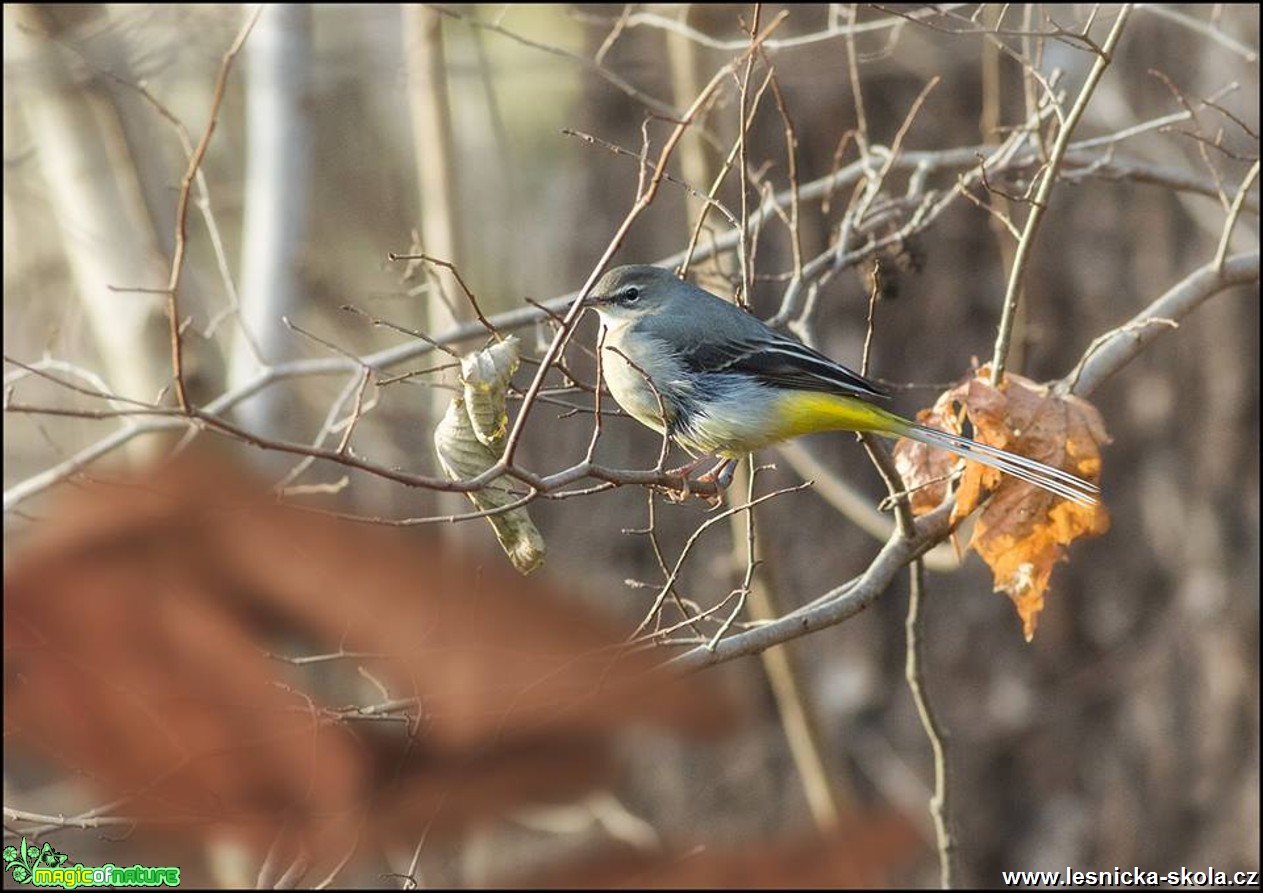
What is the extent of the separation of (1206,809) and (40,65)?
6.84 meters

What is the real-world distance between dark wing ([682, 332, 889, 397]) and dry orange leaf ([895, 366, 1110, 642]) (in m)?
0.41

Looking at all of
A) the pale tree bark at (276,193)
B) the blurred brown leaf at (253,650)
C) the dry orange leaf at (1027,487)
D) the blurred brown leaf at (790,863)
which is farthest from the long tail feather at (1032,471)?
the pale tree bark at (276,193)

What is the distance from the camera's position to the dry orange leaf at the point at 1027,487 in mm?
3531

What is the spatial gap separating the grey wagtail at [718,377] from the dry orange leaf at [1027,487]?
5.1 inches

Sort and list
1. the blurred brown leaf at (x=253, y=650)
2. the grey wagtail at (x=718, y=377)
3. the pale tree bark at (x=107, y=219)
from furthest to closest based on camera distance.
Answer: the pale tree bark at (x=107, y=219), the blurred brown leaf at (x=253, y=650), the grey wagtail at (x=718, y=377)

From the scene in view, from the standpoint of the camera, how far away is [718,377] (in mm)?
4156

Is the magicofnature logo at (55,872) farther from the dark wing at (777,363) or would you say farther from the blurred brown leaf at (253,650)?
the dark wing at (777,363)

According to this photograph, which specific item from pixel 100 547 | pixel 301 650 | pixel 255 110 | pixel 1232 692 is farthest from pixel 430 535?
pixel 1232 692

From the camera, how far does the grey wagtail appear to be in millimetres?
3932

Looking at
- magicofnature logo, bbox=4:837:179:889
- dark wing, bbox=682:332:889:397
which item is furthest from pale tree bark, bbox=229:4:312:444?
dark wing, bbox=682:332:889:397

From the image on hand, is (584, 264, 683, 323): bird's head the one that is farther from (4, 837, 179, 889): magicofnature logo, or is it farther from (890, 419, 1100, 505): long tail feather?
(4, 837, 179, 889): magicofnature logo

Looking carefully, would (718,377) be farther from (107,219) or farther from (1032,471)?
(107,219)

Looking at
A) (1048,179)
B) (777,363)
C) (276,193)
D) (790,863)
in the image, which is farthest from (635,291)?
(790,863)

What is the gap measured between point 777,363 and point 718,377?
0.18 meters
